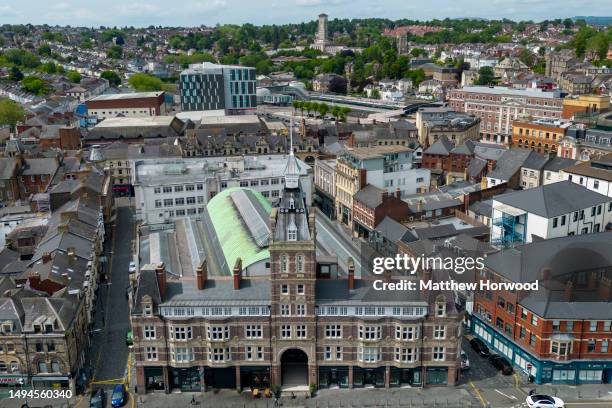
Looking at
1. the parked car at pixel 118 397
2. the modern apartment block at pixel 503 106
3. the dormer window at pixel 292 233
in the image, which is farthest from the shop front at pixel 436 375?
the modern apartment block at pixel 503 106

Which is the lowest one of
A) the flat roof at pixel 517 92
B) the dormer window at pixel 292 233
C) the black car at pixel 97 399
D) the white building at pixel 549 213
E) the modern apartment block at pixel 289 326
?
the black car at pixel 97 399

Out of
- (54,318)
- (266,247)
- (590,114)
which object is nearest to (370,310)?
(266,247)

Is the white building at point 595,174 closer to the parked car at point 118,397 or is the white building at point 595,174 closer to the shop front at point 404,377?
the shop front at point 404,377

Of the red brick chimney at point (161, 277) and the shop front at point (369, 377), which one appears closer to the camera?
the red brick chimney at point (161, 277)

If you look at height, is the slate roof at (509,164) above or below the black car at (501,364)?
above

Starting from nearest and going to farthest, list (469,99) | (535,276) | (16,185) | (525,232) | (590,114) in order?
(535,276) < (525,232) < (16,185) < (590,114) < (469,99)

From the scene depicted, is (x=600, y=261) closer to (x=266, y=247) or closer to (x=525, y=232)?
(x=525, y=232)

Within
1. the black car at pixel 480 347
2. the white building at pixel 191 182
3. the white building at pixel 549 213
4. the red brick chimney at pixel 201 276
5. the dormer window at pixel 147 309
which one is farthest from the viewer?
the white building at pixel 191 182
